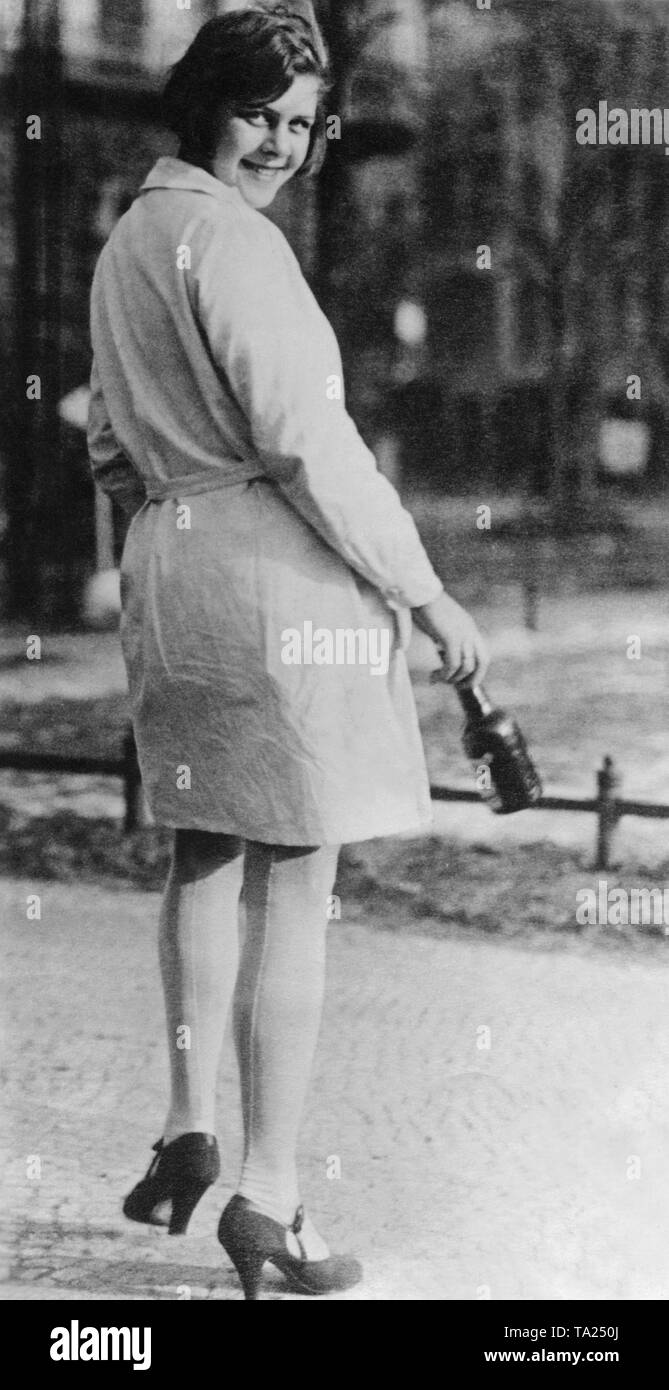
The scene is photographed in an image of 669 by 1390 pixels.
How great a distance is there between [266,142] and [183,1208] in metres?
2.37

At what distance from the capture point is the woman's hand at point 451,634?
3.09m

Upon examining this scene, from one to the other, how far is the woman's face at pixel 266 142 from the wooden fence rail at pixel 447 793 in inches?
55.9

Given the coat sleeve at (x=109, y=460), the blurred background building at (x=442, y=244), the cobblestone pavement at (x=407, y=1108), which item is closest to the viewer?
the coat sleeve at (x=109, y=460)

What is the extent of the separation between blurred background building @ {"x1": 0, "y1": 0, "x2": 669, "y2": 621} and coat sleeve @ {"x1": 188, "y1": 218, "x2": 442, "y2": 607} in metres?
0.70

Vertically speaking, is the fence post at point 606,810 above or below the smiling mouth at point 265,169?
below

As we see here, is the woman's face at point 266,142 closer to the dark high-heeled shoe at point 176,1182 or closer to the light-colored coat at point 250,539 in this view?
the light-colored coat at point 250,539

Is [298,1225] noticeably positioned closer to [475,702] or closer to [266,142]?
[475,702]

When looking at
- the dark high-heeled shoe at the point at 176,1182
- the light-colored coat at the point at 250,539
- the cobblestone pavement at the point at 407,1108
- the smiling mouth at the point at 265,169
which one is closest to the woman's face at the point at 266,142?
the smiling mouth at the point at 265,169

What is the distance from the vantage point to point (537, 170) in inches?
149

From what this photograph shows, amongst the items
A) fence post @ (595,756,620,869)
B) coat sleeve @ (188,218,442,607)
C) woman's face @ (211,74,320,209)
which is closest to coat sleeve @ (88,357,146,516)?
coat sleeve @ (188,218,442,607)

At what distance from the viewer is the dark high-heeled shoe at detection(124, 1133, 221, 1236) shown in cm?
332

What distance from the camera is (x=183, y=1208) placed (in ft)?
11.1

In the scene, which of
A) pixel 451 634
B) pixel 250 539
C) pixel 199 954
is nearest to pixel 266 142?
pixel 250 539
